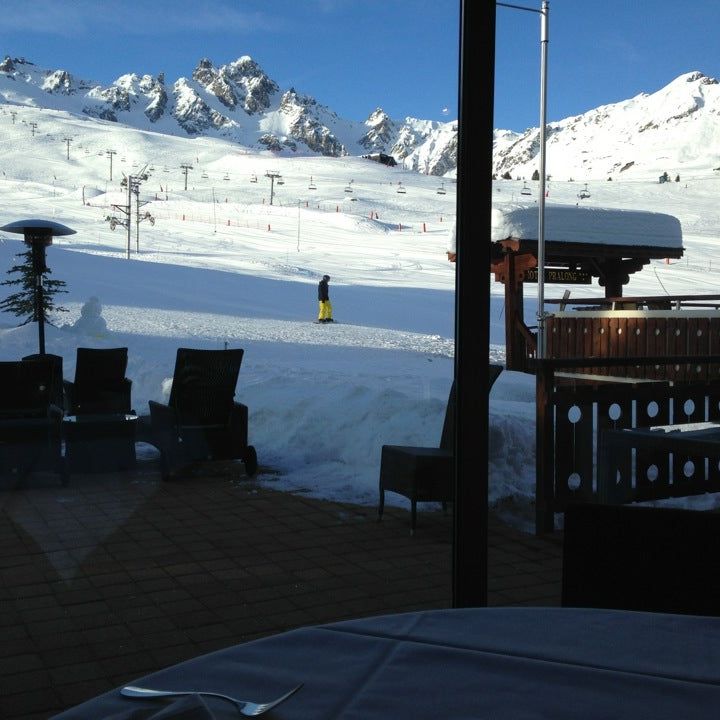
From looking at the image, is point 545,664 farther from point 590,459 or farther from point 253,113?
point 590,459

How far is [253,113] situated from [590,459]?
2.05m

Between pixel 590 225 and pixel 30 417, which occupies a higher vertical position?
pixel 590 225

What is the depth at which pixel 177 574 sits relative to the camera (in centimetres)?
291

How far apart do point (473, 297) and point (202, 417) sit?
276cm

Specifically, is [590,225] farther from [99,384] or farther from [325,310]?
[99,384]

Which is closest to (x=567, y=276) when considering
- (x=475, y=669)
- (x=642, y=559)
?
(x=642, y=559)

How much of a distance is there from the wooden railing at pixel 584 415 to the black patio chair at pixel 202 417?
1475 millimetres

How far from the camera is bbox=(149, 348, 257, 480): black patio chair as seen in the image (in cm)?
424

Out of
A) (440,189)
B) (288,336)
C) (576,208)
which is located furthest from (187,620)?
(576,208)

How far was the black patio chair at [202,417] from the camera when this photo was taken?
4242 millimetres

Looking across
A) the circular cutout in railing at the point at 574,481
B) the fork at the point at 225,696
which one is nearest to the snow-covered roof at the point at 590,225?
the circular cutout in railing at the point at 574,481


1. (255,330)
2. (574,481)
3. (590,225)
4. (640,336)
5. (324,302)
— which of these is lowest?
(574,481)

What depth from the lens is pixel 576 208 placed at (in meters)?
3.35

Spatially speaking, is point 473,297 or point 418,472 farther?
point 418,472
